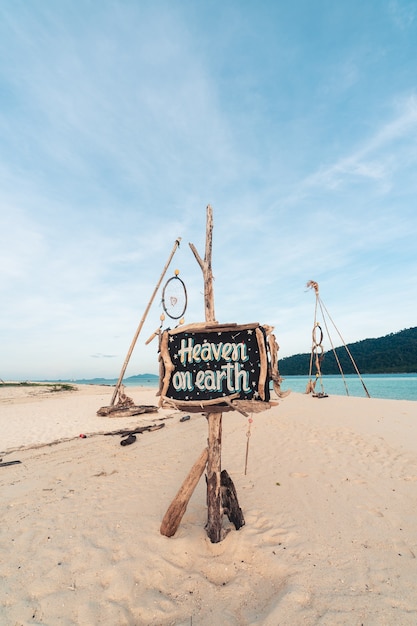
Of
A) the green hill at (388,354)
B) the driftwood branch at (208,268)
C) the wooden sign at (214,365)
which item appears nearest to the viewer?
the wooden sign at (214,365)

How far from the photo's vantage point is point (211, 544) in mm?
4758

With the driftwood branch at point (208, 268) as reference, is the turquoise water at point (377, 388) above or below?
below

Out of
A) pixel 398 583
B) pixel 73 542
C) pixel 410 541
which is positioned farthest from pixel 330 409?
pixel 73 542

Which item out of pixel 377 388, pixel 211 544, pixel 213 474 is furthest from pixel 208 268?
pixel 377 388

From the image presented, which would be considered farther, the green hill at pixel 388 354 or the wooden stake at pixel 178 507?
the green hill at pixel 388 354

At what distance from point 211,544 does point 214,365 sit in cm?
274

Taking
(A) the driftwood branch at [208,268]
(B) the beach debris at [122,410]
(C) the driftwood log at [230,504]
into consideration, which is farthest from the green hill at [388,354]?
(A) the driftwood branch at [208,268]

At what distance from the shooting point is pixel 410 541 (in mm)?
4797

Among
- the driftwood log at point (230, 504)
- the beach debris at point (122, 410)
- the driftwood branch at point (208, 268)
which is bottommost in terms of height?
the driftwood log at point (230, 504)

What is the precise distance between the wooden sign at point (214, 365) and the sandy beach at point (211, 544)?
2206 mm

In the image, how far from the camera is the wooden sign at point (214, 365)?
15.2ft

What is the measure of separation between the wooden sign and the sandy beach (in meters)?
2.21

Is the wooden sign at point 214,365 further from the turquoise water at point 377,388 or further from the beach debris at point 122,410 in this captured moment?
the turquoise water at point 377,388

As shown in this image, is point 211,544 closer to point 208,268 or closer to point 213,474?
point 213,474
